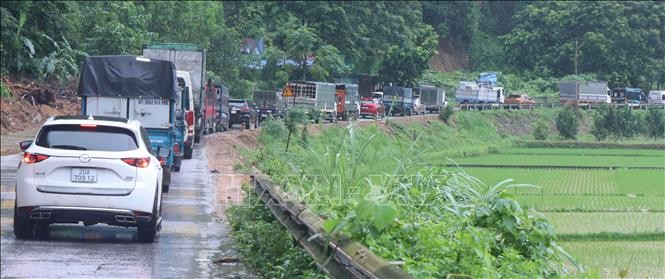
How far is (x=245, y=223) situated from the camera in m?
13.2

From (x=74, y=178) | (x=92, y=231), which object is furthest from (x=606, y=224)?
(x=74, y=178)

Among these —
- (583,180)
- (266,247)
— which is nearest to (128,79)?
(266,247)

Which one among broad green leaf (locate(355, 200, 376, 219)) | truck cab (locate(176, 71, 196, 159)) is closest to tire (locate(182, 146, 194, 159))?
truck cab (locate(176, 71, 196, 159))

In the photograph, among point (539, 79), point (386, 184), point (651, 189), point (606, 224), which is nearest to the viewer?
point (386, 184)

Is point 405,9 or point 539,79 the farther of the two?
point 405,9

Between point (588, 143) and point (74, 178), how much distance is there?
42.3 metres

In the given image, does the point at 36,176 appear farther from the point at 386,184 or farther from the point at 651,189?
the point at 651,189

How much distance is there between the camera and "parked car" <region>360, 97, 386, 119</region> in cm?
5362

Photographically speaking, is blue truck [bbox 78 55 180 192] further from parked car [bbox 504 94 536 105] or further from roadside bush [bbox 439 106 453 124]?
roadside bush [bbox 439 106 453 124]

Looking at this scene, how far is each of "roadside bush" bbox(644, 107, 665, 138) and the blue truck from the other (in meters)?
12.2

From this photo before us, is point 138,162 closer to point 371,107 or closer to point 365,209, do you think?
point 365,209

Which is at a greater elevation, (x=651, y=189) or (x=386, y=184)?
(x=386, y=184)

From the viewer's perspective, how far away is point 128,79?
20984mm

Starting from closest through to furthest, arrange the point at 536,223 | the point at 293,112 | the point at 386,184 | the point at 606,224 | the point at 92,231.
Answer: the point at 536,223
the point at 386,184
the point at 92,231
the point at 606,224
the point at 293,112
